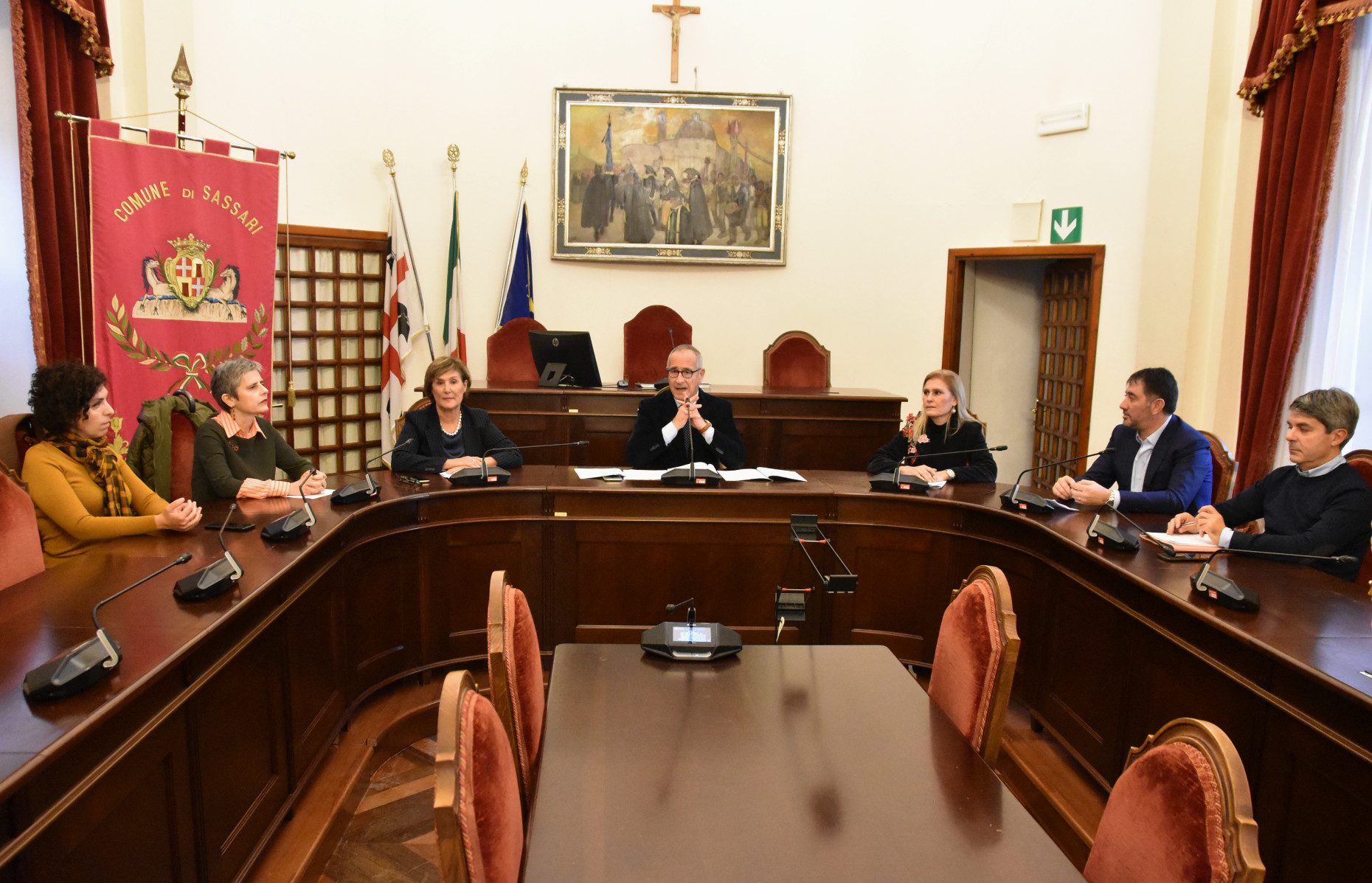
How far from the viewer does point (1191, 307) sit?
18.9ft

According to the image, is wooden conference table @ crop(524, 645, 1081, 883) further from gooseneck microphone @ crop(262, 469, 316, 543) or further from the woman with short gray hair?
the woman with short gray hair

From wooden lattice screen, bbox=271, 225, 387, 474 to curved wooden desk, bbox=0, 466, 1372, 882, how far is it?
3115 mm

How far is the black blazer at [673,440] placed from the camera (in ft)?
15.4

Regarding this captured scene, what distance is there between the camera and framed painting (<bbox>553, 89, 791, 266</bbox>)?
23.5 feet

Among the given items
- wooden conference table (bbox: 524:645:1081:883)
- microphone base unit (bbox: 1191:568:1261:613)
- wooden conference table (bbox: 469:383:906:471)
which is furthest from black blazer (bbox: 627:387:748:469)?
microphone base unit (bbox: 1191:568:1261:613)

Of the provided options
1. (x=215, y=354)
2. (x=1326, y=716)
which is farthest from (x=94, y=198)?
(x=1326, y=716)

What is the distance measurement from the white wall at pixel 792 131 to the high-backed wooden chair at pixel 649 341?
1.21 ft

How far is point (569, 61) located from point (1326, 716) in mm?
6637

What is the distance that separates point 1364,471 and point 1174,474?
0.64m

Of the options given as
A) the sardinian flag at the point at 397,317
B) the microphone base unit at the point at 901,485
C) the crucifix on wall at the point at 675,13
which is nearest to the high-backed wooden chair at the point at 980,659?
the microphone base unit at the point at 901,485

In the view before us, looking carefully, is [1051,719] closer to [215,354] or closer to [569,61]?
[215,354]

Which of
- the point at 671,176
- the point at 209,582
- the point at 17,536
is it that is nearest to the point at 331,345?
the point at 671,176

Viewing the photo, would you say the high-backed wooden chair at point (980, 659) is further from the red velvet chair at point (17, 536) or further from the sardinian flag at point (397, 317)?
the sardinian flag at point (397, 317)

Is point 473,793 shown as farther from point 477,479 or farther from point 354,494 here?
point 477,479
